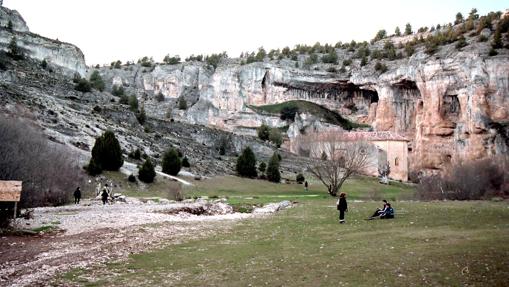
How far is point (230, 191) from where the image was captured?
167 ft

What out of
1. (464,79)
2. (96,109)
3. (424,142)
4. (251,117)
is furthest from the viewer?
(251,117)

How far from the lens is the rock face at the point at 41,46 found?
97.0m

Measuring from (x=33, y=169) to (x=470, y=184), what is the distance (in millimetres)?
32684

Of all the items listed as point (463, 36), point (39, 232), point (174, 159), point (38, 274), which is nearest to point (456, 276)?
point (38, 274)

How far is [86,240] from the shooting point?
16734 millimetres

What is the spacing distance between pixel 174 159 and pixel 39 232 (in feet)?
119

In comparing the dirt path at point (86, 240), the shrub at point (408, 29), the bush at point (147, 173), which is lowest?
the dirt path at point (86, 240)

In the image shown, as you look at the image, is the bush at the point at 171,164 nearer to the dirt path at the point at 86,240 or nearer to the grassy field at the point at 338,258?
the dirt path at the point at 86,240

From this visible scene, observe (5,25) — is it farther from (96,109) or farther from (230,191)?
(230,191)

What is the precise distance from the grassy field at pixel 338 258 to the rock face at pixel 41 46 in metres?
93.2

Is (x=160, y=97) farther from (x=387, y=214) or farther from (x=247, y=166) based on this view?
(x=387, y=214)

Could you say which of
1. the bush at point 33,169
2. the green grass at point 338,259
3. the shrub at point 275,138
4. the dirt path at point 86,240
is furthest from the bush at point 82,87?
the green grass at point 338,259

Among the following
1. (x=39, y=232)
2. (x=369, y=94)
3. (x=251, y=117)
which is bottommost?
(x=39, y=232)

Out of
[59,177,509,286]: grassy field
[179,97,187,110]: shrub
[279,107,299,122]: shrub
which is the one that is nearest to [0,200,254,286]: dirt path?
[59,177,509,286]: grassy field
